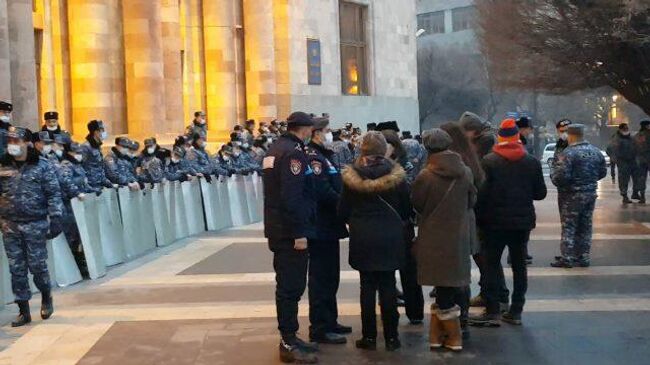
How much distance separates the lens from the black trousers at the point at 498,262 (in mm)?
8109

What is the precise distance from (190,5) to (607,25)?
10.9 meters

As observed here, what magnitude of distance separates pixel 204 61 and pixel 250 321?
1669 cm

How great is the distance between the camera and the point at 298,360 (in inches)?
276

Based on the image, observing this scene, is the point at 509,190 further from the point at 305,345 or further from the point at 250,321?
the point at 250,321

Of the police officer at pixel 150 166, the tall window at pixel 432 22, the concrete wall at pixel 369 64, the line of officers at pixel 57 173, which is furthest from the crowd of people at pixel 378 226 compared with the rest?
the tall window at pixel 432 22

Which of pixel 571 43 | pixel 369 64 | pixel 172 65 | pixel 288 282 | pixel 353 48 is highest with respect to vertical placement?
pixel 353 48

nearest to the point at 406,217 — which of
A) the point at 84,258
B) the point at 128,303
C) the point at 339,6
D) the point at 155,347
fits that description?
the point at 155,347

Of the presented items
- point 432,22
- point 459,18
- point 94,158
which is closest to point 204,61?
point 94,158

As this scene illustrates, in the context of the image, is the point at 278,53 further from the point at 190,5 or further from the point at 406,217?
the point at 406,217

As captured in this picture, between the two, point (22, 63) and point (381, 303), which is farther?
point (22, 63)

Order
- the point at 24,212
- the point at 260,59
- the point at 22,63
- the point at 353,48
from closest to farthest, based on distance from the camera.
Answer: the point at 24,212 < the point at 22,63 < the point at 260,59 < the point at 353,48

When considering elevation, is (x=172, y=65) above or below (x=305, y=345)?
above

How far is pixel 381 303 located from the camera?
7340 mm

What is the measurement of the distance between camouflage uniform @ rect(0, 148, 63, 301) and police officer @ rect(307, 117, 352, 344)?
108 inches
